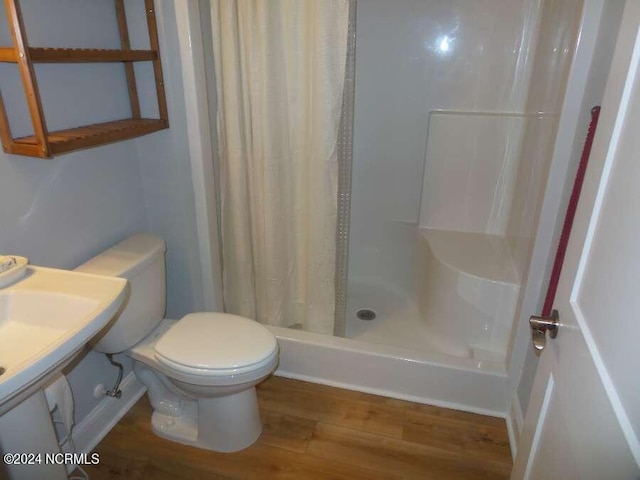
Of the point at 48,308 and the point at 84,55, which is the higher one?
the point at 84,55

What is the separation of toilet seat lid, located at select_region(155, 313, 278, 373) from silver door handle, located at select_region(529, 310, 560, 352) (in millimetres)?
890

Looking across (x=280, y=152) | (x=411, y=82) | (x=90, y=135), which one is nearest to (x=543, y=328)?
(x=280, y=152)

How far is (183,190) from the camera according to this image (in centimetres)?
182

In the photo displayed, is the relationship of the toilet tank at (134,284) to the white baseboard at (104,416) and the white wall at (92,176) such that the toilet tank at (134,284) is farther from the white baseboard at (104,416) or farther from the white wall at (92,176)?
the white baseboard at (104,416)

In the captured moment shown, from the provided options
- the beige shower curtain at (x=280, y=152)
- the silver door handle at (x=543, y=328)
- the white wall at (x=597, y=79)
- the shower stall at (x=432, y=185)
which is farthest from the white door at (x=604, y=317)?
the beige shower curtain at (x=280, y=152)

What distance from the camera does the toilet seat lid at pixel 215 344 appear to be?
1.44 meters

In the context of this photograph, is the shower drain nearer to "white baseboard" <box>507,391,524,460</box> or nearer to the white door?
"white baseboard" <box>507,391,524,460</box>

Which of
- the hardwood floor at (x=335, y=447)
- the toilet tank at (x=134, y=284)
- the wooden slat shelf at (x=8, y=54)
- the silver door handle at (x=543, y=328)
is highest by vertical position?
the wooden slat shelf at (x=8, y=54)


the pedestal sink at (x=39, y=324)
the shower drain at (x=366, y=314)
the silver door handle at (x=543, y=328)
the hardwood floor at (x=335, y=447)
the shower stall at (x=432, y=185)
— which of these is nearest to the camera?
the silver door handle at (x=543, y=328)

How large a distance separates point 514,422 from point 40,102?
1.97 meters

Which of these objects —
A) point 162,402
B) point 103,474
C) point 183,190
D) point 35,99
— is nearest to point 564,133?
point 183,190

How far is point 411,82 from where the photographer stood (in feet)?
7.73

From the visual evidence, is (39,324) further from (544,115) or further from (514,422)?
(544,115)

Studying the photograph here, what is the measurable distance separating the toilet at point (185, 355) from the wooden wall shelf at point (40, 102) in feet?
1.43
